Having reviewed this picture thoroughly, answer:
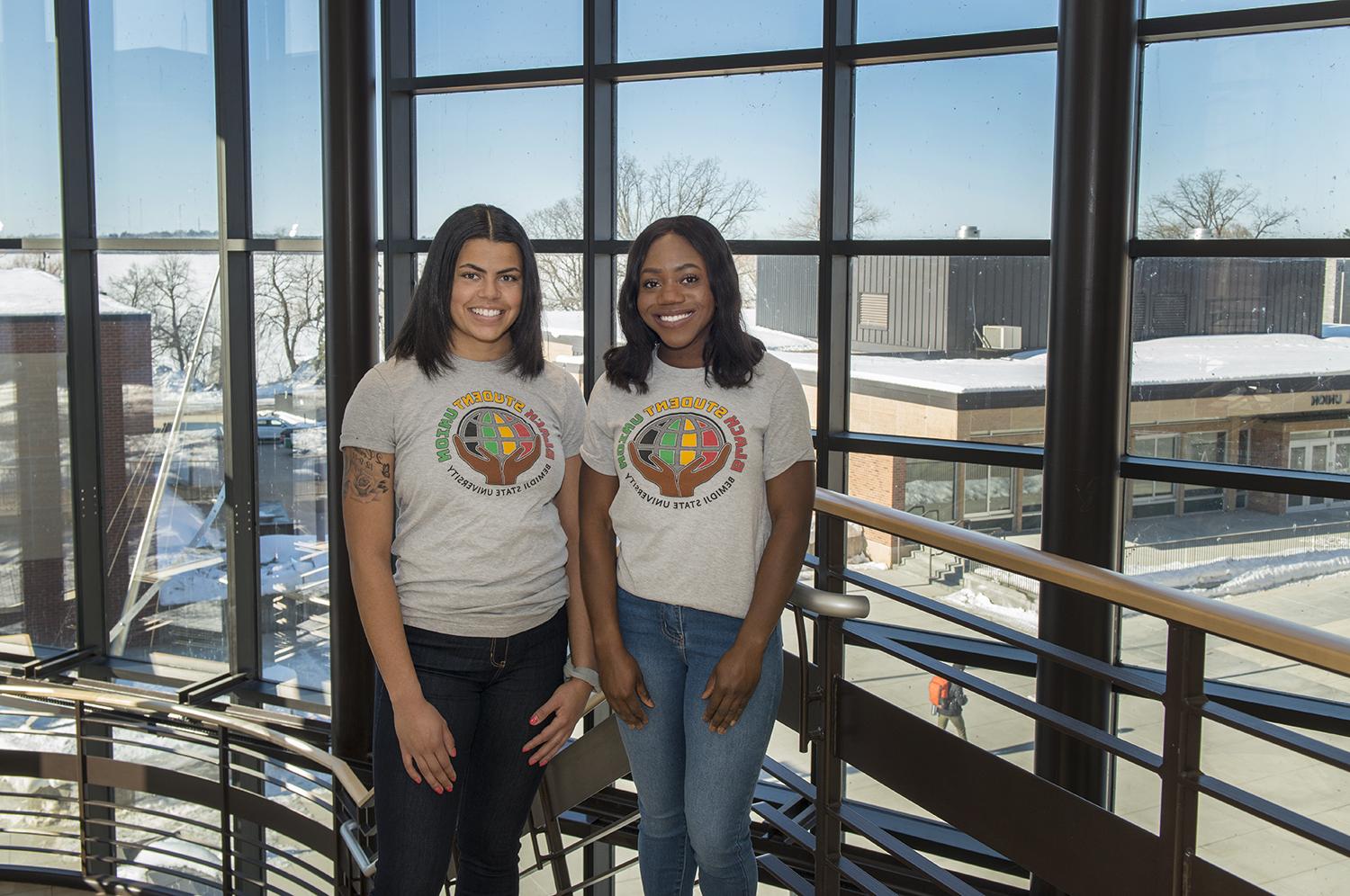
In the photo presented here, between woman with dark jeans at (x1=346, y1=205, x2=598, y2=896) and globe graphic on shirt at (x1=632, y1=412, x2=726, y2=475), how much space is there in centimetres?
15

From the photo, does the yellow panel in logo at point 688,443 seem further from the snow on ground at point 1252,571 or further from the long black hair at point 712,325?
the snow on ground at point 1252,571

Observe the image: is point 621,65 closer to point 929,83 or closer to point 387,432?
point 929,83

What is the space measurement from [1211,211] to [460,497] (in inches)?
132

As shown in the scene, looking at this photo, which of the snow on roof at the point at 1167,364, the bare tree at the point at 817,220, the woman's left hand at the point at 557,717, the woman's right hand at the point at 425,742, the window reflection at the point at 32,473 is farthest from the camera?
the window reflection at the point at 32,473

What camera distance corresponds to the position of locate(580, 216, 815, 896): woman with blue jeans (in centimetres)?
184

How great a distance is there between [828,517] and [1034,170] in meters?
2.59

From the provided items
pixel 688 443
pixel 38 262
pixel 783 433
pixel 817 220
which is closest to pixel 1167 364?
pixel 817 220

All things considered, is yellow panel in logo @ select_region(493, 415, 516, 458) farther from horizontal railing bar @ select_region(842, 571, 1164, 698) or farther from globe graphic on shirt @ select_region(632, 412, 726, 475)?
horizontal railing bar @ select_region(842, 571, 1164, 698)

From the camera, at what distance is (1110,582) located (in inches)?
67.3

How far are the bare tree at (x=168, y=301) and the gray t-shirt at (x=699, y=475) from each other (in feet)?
16.3

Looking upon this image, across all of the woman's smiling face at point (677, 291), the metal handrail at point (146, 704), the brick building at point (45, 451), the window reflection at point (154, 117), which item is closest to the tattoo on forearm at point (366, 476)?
the woman's smiling face at point (677, 291)

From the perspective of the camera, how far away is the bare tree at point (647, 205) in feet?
16.5

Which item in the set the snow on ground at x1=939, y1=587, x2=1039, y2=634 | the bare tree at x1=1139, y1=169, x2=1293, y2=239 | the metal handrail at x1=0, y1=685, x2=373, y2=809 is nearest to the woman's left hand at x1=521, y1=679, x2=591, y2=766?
the metal handrail at x1=0, y1=685, x2=373, y2=809

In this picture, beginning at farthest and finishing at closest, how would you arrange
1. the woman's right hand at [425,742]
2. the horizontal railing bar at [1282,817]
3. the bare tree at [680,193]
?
1. the bare tree at [680,193]
2. the woman's right hand at [425,742]
3. the horizontal railing bar at [1282,817]
